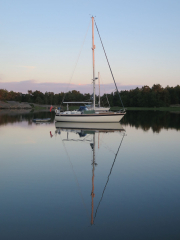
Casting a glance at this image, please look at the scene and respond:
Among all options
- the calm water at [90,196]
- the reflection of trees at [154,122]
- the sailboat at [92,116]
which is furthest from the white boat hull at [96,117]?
the calm water at [90,196]

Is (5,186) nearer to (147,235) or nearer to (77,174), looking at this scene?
(77,174)

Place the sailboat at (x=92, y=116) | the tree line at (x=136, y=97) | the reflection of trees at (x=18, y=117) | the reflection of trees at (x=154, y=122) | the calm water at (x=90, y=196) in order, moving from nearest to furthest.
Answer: the calm water at (x=90, y=196), the reflection of trees at (x=154, y=122), the sailboat at (x=92, y=116), the reflection of trees at (x=18, y=117), the tree line at (x=136, y=97)

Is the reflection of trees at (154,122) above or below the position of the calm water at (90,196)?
below

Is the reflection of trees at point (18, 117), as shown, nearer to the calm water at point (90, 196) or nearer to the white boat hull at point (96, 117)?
the white boat hull at point (96, 117)

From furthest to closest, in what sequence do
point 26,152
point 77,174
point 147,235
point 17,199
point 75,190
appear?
point 26,152 → point 77,174 → point 75,190 → point 17,199 → point 147,235

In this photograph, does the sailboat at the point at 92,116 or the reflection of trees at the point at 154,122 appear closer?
the reflection of trees at the point at 154,122

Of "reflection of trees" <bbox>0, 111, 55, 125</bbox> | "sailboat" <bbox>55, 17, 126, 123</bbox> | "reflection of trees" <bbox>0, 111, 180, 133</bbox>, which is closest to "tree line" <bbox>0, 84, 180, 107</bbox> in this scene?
"reflection of trees" <bbox>0, 111, 55, 125</bbox>

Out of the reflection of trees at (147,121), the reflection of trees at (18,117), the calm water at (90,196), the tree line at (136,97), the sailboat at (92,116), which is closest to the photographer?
the calm water at (90,196)

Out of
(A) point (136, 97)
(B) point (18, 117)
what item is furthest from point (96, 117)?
(A) point (136, 97)

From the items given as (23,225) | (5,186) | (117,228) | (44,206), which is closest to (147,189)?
(117,228)

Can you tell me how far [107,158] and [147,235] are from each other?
7.90 metres

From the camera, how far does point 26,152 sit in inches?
596

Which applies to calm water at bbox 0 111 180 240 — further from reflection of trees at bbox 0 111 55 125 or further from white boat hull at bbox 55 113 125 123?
reflection of trees at bbox 0 111 55 125

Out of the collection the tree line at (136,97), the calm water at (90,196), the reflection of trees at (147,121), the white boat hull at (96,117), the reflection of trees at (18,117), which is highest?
the tree line at (136,97)
